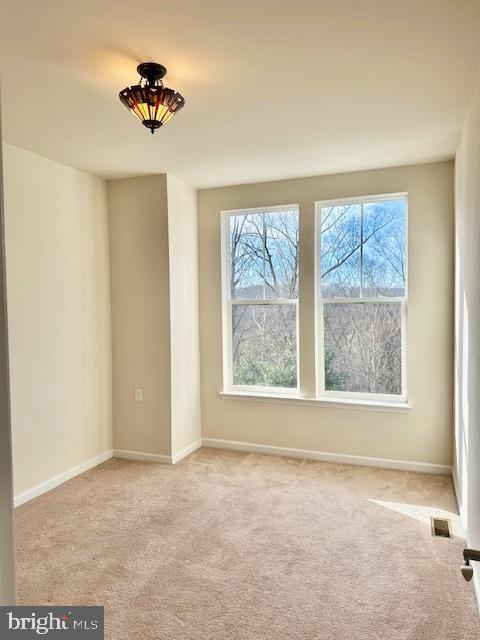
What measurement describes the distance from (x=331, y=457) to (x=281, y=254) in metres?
1.97

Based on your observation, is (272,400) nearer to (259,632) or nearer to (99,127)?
(259,632)

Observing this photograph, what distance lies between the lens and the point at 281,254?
4355 millimetres

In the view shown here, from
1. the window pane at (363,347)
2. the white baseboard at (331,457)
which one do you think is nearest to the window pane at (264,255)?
the window pane at (363,347)

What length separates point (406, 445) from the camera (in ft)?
12.8

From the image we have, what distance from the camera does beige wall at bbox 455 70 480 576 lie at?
2.31 m

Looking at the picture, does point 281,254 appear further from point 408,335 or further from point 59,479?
point 59,479

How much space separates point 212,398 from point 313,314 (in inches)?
53.0

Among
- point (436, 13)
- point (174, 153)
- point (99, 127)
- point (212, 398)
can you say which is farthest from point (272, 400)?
point (436, 13)

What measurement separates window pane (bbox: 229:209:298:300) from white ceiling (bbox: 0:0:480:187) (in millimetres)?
828

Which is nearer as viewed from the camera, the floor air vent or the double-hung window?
the floor air vent

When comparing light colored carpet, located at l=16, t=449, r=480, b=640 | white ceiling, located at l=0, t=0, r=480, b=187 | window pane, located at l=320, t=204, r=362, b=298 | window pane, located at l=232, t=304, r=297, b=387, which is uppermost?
white ceiling, located at l=0, t=0, r=480, b=187

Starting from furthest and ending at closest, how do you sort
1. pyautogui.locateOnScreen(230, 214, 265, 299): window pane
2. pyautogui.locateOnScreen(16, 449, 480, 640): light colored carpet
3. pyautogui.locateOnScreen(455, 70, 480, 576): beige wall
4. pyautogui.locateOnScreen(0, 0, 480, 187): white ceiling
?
pyautogui.locateOnScreen(230, 214, 265, 299): window pane → pyautogui.locateOnScreen(455, 70, 480, 576): beige wall → pyautogui.locateOnScreen(16, 449, 480, 640): light colored carpet → pyautogui.locateOnScreen(0, 0, 480, 187): white ceiling

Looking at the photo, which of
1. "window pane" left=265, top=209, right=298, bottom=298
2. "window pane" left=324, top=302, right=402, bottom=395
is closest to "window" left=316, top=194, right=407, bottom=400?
"window pane" left=324, top=302, right=402, bottom=395

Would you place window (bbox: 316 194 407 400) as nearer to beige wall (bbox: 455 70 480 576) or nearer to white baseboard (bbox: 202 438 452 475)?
white baseboard (bbox: 202 438 452 475)
